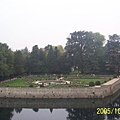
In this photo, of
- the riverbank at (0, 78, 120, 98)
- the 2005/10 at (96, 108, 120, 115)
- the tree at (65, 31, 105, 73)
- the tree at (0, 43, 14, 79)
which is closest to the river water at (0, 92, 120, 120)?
the 2005/10 at (96, 108, 120, 115)

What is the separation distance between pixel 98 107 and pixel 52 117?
6906 mm

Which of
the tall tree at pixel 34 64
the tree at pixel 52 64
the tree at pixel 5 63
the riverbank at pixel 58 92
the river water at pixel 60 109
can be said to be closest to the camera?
the river water at pixel 60 109

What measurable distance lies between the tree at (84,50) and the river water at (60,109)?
84.5 feet

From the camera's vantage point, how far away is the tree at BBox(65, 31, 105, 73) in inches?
2510

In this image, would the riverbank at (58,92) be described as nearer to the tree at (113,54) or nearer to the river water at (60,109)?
the river water at (60,109)

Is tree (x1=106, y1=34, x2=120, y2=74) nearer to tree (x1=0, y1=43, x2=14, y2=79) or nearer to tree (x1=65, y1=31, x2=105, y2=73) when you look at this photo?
tree (x1=65, y1=31, x2=105, y2=73)

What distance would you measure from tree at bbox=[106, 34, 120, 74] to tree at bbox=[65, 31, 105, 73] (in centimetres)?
256

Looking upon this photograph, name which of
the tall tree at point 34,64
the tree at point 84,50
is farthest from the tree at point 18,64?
the tree at point 84,50

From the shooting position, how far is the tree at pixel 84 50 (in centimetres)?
6375

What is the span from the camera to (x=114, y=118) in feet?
87.7

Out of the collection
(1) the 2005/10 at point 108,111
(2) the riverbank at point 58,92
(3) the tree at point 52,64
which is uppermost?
(3) the tree at point 52,64

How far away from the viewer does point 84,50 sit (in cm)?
6638

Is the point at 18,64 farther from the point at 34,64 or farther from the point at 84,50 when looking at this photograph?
the point at 84,50

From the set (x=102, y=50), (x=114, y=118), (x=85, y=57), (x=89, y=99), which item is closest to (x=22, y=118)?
(x=114, y=118)
